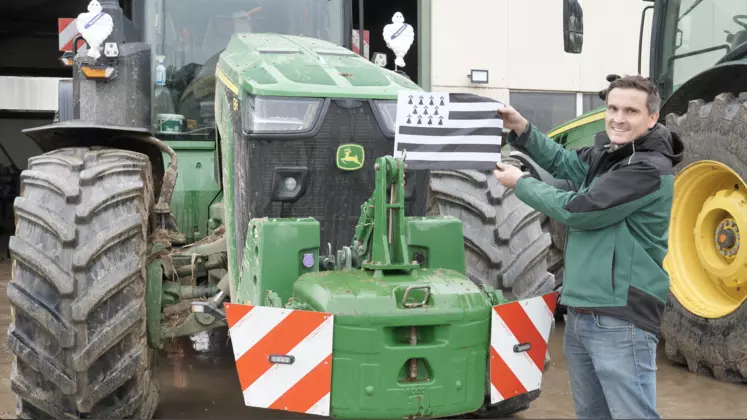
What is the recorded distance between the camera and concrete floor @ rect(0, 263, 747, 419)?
4.98 metres

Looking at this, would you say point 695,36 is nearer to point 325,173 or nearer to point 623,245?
point 325,173

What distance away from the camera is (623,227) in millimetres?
3240

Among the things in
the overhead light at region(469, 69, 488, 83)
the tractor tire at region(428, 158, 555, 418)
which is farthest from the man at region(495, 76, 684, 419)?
the overhead light at region(469, 69, 488, 83)

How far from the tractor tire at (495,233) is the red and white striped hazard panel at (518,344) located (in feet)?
2.31

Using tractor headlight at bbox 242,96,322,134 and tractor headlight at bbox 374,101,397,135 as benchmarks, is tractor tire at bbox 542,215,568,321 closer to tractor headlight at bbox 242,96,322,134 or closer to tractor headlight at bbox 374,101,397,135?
tractor headlight at bbox 374,101,397,135

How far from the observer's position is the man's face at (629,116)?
3258 millimetres

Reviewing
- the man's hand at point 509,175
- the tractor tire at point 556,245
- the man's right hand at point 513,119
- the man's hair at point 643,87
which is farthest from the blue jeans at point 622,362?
the tractor tire at point 556,245

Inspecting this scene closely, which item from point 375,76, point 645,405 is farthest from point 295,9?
point 645,405

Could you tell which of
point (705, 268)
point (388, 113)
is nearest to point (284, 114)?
point (388, 113)

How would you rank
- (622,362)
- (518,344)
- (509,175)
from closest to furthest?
(622,362)
(509,175)
(518,344)

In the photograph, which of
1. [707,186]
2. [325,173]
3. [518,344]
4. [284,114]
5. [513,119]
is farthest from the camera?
[707,186]

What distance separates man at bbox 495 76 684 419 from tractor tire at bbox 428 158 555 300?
1.23 metres

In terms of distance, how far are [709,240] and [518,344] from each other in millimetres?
2684

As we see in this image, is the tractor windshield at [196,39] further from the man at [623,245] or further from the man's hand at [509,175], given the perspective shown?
the man at [623,245]
